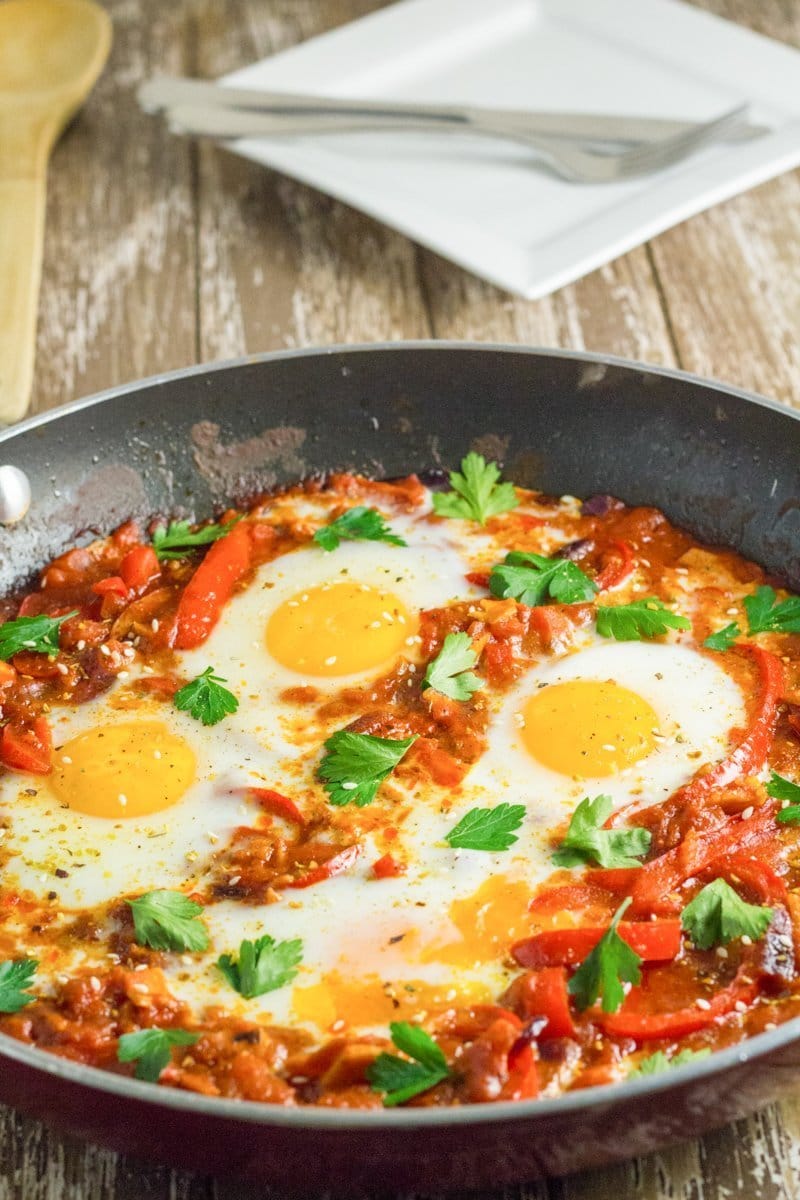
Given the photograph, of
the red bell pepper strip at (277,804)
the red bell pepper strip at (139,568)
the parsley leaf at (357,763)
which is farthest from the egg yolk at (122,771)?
the red bell pepper strip at (139,568)

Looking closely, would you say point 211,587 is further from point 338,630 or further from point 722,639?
point 722,639

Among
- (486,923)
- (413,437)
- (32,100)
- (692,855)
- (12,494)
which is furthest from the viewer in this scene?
(32,100)

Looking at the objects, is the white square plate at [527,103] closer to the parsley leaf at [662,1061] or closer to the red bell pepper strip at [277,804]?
the red bell pepper strip at [277,804]

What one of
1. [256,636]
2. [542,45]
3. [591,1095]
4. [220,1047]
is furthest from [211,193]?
[591,1095]

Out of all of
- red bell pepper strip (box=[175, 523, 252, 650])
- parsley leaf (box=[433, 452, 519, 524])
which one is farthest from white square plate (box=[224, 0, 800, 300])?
red bell pepper strip (box=[175, 523, 252, 650])

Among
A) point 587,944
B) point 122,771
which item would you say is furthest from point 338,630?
point 587,944

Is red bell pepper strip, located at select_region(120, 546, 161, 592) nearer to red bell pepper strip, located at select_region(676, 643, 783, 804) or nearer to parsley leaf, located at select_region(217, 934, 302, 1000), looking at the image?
parsley leaf, located at select_region(217, 934, 302, 1000)

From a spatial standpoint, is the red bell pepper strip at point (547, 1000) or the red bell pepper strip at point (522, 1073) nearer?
the red bell pepper strip at point (522, 1073)
